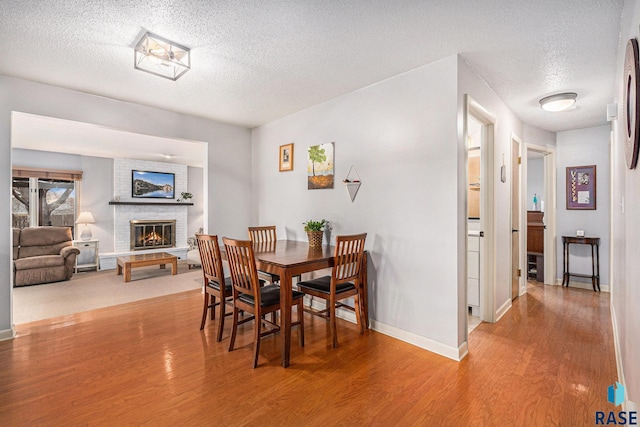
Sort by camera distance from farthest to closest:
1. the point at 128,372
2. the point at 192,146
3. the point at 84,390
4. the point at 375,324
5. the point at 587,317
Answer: the point at 192,146
the point at 587,317
the point at 375,324
the point at 128,372
the point at 84,390

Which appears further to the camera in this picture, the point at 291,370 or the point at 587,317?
the point at 587,317

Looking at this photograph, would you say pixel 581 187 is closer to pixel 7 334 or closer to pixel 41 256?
pixel 7 334

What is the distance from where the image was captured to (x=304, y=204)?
12.8ft

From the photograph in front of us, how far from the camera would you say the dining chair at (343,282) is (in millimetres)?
2648

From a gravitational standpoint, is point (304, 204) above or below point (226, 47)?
below

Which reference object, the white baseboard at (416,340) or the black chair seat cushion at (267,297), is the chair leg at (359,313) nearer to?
the white baseboard at (416,340)

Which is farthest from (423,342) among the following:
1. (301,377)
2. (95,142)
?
(95,142)

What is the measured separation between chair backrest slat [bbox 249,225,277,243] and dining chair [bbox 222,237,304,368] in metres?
1.20

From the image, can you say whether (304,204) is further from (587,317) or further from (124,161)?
(124,161)

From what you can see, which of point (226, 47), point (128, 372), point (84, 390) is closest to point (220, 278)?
point (128, 372)

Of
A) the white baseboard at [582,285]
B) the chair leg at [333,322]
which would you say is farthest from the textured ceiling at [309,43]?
the white baseboard at [582,285]

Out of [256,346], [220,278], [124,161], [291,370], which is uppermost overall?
[124,161]

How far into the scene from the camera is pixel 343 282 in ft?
9.17

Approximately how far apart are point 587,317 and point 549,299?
0.68 m
